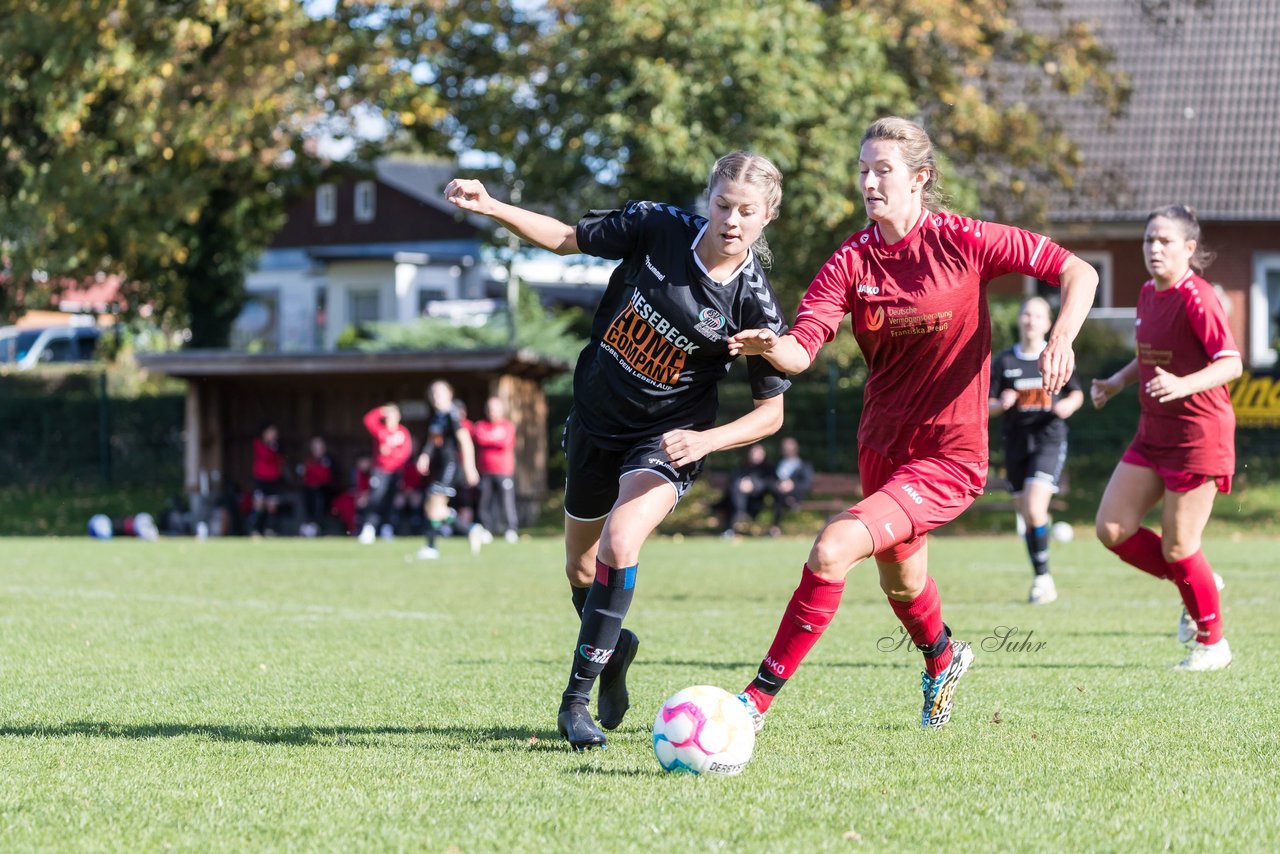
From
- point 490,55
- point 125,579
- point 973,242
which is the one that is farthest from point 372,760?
point 490,55

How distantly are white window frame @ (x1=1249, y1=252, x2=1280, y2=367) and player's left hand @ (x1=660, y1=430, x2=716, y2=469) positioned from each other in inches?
1160

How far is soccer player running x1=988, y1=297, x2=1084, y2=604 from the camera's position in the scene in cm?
1102

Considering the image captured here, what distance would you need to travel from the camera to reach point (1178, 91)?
107 ft

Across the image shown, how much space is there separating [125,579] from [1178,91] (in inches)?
1041

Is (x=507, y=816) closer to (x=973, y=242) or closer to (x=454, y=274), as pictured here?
(x=973, y=242)

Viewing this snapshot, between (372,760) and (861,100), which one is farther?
(861,100)

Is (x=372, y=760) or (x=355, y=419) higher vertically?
(x=372, y=760)

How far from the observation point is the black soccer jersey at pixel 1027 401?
36.9ft

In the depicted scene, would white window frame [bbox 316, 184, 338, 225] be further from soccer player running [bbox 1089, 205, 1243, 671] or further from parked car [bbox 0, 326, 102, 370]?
soccer player running [bbox 1089, 205, 1243, 671]

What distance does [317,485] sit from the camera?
23328mm

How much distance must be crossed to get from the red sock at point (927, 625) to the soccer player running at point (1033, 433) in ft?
18.1

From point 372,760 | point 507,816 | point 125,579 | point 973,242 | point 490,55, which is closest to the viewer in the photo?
point 507,816

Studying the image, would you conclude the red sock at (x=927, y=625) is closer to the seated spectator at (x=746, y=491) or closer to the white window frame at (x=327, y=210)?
the seated spectator at (x=746, y=491)

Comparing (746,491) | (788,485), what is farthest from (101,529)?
(788,485)
